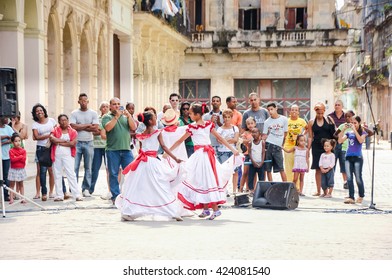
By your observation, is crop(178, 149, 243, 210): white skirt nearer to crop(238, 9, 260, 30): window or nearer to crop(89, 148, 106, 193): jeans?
crop(89, 148, 106, 193): jeans

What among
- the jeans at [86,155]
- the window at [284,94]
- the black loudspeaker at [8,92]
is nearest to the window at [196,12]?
the window at [284,94]

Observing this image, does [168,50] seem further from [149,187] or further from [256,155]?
[149,187]

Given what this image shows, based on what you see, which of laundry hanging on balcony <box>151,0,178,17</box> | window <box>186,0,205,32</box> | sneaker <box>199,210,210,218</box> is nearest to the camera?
sneaker <box>199,210,210,218</box>

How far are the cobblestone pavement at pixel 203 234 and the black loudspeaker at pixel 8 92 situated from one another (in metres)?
1.41

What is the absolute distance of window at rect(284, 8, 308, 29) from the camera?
166ft

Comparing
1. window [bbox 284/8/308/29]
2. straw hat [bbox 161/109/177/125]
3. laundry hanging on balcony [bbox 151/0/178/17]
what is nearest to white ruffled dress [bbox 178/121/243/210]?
straw hat [bbox 161/109/177/125]

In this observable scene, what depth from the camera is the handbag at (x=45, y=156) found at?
15969 millimetres

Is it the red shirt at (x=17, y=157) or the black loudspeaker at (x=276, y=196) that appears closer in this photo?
the black loudspeaker at (x=276, y=196)

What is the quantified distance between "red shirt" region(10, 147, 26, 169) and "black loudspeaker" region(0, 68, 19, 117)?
1548mm

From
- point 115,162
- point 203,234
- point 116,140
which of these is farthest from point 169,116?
point 203,234

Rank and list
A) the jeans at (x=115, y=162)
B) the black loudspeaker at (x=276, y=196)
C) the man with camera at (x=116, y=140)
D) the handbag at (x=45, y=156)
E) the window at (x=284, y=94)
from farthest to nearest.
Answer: the window at (x=284, y=94), the handbag at (x=45, y=156), the jeans at (x=115, y=162), the man with camera at (x=116, y=140), the black loudspeaker at (x=276, y=196)

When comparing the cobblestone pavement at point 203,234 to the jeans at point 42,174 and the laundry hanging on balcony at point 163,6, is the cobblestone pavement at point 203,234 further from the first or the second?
the laundry hanging on balcony at point 163,6

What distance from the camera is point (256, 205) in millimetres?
14633

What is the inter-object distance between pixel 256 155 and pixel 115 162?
2887 millimetres
